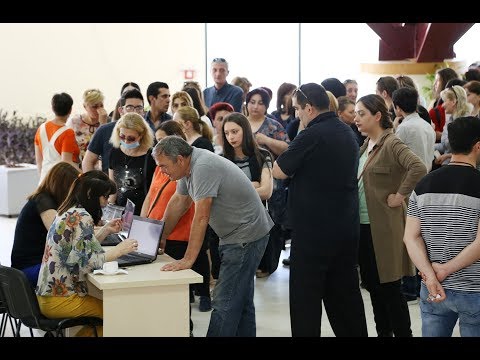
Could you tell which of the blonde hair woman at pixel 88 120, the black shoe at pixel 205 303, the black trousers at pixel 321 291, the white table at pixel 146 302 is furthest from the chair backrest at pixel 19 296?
the blonde hair woman at pixel 88 120

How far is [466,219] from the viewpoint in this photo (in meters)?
3.63

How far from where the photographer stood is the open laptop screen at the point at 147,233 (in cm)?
455

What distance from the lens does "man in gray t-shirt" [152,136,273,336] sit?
433 cm

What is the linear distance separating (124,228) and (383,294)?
1544 mm

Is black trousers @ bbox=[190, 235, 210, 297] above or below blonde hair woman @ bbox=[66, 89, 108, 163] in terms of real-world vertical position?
below

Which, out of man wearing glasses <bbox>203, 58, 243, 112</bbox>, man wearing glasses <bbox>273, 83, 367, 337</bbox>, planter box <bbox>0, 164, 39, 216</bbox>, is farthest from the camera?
planter box <bbox>0, 164, 39, 216</bbox>

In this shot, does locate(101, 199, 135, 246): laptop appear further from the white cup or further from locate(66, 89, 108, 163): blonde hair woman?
locate(66, 89, 108, 163): blonde hair woman

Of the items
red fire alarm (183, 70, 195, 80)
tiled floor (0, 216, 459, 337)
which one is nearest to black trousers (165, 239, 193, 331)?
tiled floor (0, 216, 459, 337)

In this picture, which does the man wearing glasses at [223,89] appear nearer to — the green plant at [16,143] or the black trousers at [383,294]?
the green plant at [16,143]
